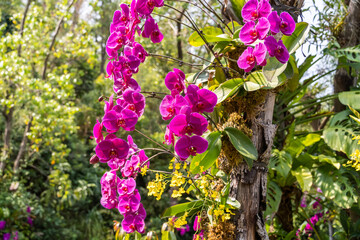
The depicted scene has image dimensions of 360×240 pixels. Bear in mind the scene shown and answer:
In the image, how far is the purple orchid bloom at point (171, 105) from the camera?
3.00 ft

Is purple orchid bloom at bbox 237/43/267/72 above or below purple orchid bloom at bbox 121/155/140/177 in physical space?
above

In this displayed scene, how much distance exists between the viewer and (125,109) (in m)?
0.92

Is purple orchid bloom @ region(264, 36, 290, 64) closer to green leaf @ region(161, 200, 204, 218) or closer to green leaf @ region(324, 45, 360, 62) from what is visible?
green leaf @ region(161, 200, 204, 218)

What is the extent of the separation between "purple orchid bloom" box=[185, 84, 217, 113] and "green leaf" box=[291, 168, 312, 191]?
60.0 inches

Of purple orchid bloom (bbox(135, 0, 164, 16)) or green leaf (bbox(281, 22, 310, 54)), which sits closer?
purple orchid bloom (bbox(135, 0, 164, 16))

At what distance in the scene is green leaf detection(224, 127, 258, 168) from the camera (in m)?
1.12

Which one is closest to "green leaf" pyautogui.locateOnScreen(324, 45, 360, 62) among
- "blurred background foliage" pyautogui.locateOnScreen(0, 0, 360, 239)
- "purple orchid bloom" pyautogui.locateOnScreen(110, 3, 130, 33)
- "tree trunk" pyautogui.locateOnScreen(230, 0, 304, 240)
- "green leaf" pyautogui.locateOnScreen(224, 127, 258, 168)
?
"blurred background foliage" pyautogui.locateOnScreen(0, 0, 360, 239)

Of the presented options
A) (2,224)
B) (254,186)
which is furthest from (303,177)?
(2,224)

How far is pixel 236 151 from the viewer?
122 centimetres

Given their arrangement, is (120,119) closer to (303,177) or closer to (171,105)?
(171,105)

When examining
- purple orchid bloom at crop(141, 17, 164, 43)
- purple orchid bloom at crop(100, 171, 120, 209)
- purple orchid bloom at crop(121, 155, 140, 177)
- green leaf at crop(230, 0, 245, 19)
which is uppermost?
green leaf at crop(230, 0, 245, 19)

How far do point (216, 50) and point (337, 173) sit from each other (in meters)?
1.57

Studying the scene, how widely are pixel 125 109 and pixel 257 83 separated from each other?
46 centimetres

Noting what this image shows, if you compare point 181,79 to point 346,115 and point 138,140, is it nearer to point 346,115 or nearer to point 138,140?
point 346,115
